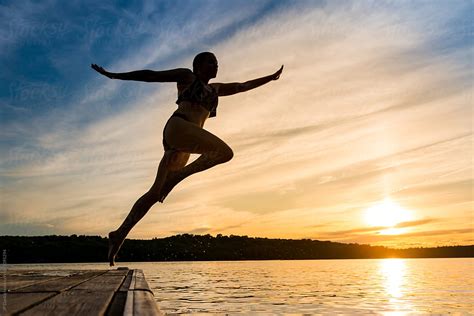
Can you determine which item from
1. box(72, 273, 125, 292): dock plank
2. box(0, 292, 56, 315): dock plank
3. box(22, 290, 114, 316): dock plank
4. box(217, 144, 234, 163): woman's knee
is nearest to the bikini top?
box(217, 144, 234, 163): woman's knee

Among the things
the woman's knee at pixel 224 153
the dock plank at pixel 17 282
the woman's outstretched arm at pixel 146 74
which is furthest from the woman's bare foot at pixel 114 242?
the woman's outstretched arm at pixel 146 74

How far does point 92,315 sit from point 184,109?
2480mm

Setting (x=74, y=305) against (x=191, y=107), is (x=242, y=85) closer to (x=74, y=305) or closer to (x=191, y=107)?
(x=191, y=107)

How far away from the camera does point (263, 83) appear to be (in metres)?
6.71

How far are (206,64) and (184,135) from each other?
871mm

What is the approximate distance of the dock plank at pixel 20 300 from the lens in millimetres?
4645

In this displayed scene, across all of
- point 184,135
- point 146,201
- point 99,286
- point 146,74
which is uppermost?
point 146,74

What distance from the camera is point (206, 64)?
19.1ft

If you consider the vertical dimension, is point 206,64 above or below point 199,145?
above

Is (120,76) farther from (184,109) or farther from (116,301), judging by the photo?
(116,301)

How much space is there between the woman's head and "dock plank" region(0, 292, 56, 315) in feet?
9.94

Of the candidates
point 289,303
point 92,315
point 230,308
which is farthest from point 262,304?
point 92,315

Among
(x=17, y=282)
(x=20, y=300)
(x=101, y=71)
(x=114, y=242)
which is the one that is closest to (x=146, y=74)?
(x=101, y=71)

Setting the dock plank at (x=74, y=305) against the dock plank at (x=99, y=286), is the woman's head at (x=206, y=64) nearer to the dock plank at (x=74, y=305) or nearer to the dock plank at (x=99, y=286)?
the dock plank at (x=74, y=305)
